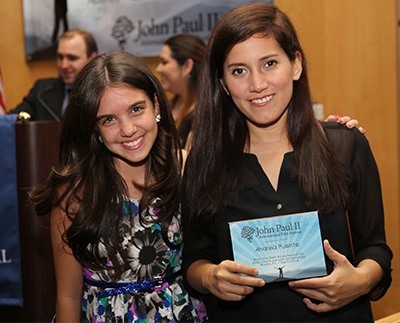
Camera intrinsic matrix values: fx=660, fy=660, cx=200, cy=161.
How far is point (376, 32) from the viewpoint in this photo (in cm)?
400

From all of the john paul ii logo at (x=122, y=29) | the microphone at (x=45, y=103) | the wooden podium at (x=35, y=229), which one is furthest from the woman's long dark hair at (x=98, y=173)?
the john paul ii logo at (x=122, y=29)

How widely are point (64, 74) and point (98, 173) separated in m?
2.88

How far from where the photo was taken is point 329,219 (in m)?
1.74

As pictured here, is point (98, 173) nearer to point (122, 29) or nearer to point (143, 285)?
point (143, 285)

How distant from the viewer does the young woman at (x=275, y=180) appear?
1728mm

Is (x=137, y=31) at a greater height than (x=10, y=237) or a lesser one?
greater

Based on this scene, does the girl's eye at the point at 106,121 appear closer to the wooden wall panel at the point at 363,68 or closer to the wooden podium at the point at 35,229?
the wooden podium at the point at 35,229

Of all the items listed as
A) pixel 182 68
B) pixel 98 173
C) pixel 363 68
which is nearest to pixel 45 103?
pixel 182 68

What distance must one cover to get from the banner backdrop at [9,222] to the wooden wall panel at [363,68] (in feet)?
6.18

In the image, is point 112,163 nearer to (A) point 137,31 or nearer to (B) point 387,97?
(B) point 387,97

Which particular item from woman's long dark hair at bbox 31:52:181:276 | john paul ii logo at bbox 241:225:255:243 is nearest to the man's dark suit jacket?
Answer: woman's long dark hair at bbox 31:52:181:276

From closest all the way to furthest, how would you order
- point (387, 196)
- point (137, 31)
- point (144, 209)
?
point (144, 209) < point (387, 196) < point (137, 31)

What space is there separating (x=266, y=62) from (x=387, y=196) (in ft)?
8.09

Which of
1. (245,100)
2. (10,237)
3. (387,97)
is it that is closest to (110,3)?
(387,97)
